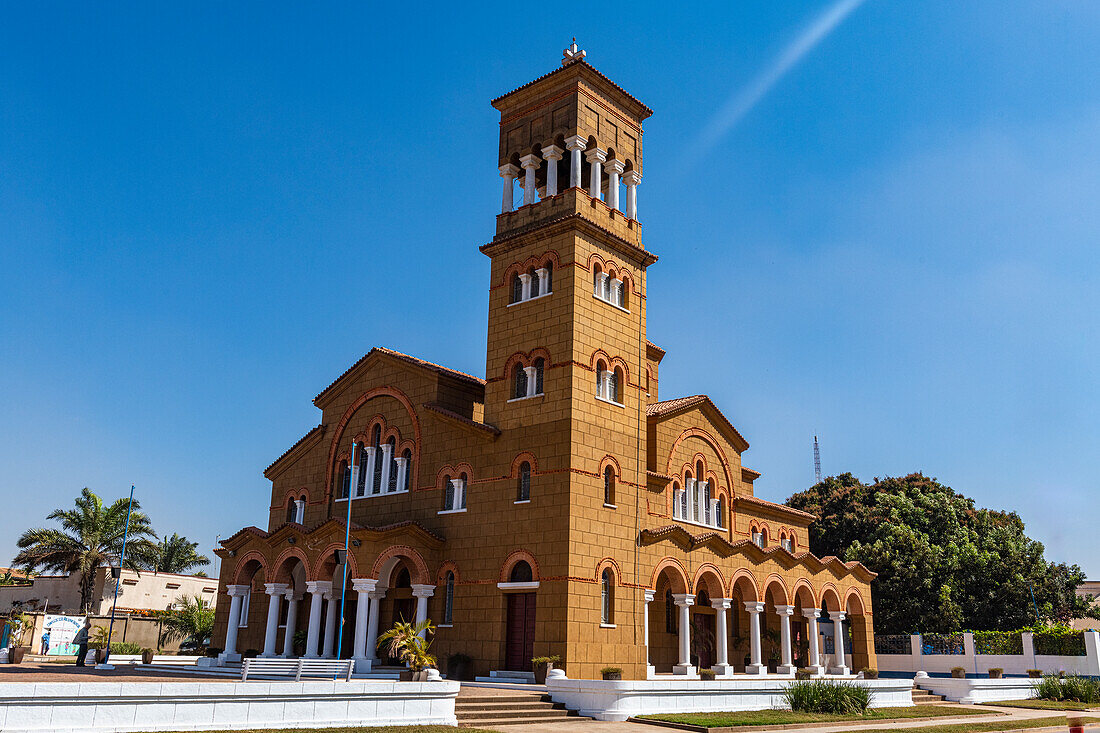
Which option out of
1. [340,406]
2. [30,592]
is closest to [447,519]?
[340,406]

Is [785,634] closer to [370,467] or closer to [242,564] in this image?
[370,467]

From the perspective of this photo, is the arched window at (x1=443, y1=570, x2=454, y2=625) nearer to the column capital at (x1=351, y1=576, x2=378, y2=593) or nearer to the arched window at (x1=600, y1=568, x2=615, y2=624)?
the column capital at (x1=351, y1=576, x2=378, y2=593)

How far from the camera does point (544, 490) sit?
91.5ft

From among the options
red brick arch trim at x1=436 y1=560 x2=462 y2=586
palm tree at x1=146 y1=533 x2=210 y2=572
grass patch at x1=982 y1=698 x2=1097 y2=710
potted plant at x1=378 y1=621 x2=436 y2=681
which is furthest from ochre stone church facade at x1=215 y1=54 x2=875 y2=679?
palm tree at x1=146 y1=533 x2=210 y2=572

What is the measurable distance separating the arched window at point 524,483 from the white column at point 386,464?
679cm

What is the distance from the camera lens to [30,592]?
54.0 metres

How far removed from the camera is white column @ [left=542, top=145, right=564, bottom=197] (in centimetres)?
3189

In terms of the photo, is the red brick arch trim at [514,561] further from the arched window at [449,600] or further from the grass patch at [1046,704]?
the grass patch at [1046,704]

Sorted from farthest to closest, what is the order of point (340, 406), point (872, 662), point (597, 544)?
point (872, 662) → point (340, 406) → point (597, 544)

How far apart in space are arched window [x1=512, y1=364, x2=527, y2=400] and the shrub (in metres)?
12.5

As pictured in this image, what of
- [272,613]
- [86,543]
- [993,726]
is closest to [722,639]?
[993,726]

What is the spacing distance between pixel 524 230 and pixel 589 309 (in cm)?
393

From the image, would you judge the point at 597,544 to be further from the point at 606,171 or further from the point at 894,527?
the point at 894,527

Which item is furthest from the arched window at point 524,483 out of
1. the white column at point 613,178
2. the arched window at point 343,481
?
the white column at point 613,178
